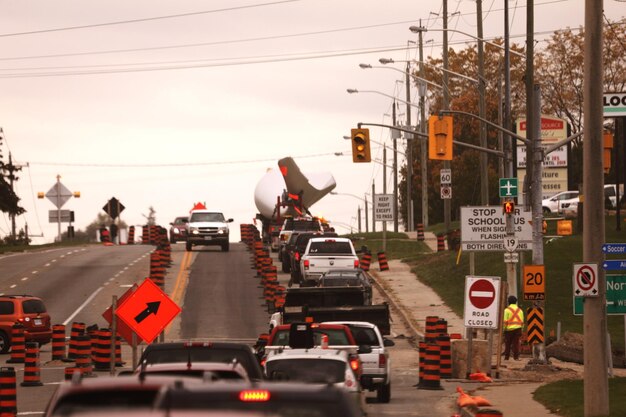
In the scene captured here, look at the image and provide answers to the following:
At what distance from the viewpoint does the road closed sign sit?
27906 mm

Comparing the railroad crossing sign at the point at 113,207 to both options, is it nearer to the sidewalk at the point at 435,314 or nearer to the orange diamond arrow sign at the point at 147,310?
the sidewalk at the point at 435,314

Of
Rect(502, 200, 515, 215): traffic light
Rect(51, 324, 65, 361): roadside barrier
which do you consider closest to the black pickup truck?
Rect(502, 200, 515, 215): traffic light

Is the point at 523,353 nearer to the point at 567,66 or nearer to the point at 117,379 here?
the point at 117,379

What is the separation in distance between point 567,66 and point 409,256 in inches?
1095

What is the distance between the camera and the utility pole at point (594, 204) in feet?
64.7

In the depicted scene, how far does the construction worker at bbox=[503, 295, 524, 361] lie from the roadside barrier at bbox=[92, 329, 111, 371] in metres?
9.78

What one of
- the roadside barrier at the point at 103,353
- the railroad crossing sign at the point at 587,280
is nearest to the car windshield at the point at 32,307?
the roadside barrier at the point at 103,353

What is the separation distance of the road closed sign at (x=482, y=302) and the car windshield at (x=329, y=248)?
19345 millimetres

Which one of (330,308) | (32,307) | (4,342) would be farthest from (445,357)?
(4,342)

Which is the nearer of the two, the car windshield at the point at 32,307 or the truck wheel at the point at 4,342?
the truck wheel at the point at 4,342

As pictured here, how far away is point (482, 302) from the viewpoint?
92.0 ft

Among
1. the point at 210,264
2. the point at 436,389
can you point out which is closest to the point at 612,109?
the point at 436,389

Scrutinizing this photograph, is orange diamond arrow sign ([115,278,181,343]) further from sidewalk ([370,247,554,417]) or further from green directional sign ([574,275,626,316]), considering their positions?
green directional sign ([574,275,626,316])

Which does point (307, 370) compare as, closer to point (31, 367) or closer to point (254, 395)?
point (254, 395)
